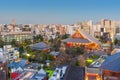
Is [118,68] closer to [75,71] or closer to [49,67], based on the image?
[75,71]

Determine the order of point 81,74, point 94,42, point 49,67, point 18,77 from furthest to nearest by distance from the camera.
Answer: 1. point 94,42
2. point 49,67
3. point 18,77
4. point 81,74

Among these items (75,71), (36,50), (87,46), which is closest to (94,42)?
(87,46)

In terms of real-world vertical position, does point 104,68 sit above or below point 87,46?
above

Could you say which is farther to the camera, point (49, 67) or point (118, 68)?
point (49, 67)

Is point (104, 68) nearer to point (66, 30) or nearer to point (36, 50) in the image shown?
point (36, 50)

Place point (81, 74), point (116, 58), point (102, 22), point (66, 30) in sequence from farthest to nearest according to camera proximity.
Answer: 1. point (102, 22)
2. point (66, 30)
3. point (81, 74)
4. point (116, 58)

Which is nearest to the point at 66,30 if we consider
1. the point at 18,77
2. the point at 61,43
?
the point at 61,43

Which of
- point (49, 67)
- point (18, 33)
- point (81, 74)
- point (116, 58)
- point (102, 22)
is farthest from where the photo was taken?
point (102, 22)

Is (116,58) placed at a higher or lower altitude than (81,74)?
higher

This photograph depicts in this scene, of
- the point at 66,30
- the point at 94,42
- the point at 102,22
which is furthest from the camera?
the point at 102,22
